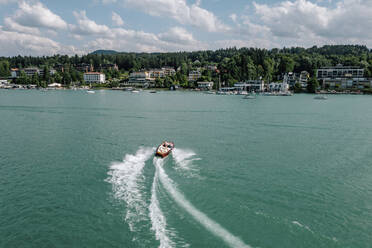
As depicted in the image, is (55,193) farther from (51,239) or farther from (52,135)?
(52,135)

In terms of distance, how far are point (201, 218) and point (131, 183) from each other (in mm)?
8499

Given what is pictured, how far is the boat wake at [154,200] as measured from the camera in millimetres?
17484

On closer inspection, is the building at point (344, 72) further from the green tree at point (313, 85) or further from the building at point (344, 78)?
the green tree at point (313, 85)

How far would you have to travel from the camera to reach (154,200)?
22.0 meters

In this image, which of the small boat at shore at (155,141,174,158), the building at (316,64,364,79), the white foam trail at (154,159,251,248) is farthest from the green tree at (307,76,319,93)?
the white foam trail at (154,159,251,248)

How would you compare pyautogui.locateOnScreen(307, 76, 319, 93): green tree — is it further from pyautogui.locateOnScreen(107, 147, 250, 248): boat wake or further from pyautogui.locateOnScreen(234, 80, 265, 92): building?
pyautogui.locateOnScreen(107, 147, 250, 248): boat wake

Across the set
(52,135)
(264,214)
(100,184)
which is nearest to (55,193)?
(100,184)

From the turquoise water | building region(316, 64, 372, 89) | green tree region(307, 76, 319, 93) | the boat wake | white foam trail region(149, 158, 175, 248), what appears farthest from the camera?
building region(316, 64, 372, 89)

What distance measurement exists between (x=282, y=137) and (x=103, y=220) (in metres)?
33.9

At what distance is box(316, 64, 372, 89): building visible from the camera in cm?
17812

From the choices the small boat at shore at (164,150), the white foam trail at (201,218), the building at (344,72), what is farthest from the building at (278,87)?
the white foam trail at (201,218)

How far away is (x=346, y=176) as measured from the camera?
90.8ft

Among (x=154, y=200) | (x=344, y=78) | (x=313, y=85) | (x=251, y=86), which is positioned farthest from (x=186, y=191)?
(x=344, y=78)

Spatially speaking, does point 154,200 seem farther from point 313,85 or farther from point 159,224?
point 313,85
